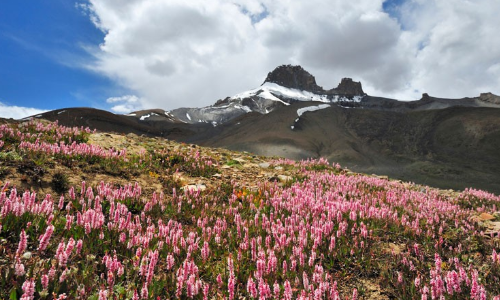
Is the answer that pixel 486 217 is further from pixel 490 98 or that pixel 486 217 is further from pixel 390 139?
pixel 490 98

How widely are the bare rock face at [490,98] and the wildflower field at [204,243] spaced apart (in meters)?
206

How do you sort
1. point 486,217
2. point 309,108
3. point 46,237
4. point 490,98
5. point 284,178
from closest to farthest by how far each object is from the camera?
point 46,237, point 486,217, point 284,178, point 309,108, point 490,98

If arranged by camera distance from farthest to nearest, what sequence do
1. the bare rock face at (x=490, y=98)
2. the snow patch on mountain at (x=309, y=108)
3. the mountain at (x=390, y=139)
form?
the bare rock face at (x=490, y=98)
the snow patch on mountain at (x=309, y=108)
the mountain at (x=390, y=139)

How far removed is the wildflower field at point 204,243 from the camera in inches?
113

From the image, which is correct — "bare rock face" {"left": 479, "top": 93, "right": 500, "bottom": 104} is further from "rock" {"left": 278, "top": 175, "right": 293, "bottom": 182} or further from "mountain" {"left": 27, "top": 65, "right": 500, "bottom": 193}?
"rock" {"left": 278, "top": 175, "right": 293, "bottom": 182}

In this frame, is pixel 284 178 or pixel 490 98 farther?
pixel 490 98

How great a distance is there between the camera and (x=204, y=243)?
3633mm

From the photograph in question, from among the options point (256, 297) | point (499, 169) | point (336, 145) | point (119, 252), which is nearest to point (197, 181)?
point (119, 252)

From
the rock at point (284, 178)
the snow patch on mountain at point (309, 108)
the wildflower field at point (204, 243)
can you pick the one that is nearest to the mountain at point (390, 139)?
the snow patch on mountain at point (309, 108)

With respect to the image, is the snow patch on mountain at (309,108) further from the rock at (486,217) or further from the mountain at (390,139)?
the rock at (486,217)

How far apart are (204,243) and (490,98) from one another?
719ft

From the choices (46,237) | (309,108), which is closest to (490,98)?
(309,108)

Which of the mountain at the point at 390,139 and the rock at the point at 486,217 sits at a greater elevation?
the mountain at the point at 390,139

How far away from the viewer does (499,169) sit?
5653cm
